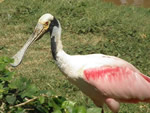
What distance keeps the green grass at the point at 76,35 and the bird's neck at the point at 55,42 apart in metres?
1.15

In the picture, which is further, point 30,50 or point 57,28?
point 30,50

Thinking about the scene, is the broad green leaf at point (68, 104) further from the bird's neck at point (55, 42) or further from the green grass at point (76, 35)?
the green grass at point (76, 35)

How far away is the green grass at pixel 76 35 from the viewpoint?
5.39 metres

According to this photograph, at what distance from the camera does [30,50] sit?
21.3 feet

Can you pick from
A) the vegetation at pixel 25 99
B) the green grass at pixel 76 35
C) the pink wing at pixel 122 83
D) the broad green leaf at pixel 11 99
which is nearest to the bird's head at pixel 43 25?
the pink wing at pixel 122 83

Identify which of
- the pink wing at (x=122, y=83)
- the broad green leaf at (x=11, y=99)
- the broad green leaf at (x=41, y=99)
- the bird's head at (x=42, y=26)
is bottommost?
the pink wing at (x=122, y=83)

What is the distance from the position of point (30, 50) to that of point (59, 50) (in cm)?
284

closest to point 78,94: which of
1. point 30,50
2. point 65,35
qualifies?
point 30,50

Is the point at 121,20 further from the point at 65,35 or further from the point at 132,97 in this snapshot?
the point at 132,97

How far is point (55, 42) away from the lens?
3779 mm

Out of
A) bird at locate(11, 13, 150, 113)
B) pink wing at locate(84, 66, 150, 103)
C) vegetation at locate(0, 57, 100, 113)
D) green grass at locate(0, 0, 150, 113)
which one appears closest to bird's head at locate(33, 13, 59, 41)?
bird at locate(11, 13, 150, 113)

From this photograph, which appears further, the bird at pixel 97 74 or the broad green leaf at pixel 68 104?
the bird at pixel 97 74

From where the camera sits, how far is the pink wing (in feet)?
12.7

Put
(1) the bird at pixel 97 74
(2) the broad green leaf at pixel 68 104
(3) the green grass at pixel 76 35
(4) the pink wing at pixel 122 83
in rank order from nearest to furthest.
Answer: (2) the broad green leaf at pixel 68 104 → (1) the bird at pixel 97 74 → (4) the pink wing at pixel 122 83 → (3) the green grass at pixel 76 35
